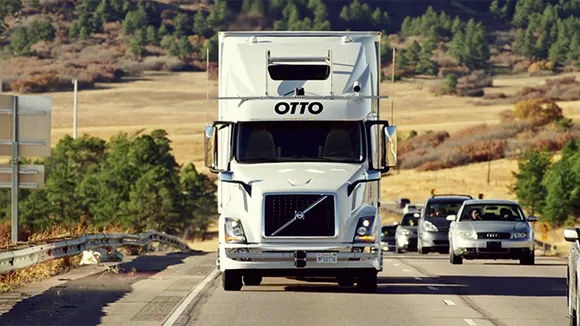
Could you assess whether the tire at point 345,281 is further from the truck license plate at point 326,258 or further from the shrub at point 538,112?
the shrub at point 538,112

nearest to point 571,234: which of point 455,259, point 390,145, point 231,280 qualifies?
point 390,145

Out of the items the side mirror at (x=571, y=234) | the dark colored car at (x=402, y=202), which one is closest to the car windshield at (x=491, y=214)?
the side mirror at (x=571, y=234)

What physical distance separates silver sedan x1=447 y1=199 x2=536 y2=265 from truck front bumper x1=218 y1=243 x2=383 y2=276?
10.6 metres

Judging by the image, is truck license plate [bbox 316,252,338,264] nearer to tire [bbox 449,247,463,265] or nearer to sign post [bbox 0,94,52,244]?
sign post [bbox 0,94,52,244]

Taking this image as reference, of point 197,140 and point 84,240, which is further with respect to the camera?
point 197,140

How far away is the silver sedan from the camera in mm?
33062

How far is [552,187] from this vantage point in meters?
86.0

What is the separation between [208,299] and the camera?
22578 mm

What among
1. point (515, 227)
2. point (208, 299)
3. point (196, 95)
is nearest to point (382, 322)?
point (208, 299)

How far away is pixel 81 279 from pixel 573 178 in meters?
64.8

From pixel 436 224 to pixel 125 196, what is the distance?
5914 cm

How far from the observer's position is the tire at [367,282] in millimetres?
23547

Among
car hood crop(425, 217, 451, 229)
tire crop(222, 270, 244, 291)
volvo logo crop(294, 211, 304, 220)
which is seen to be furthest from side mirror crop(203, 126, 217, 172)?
car hood crop(425, 217, 451, 229)

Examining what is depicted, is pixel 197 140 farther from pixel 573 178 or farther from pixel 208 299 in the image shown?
pixel 208 299
